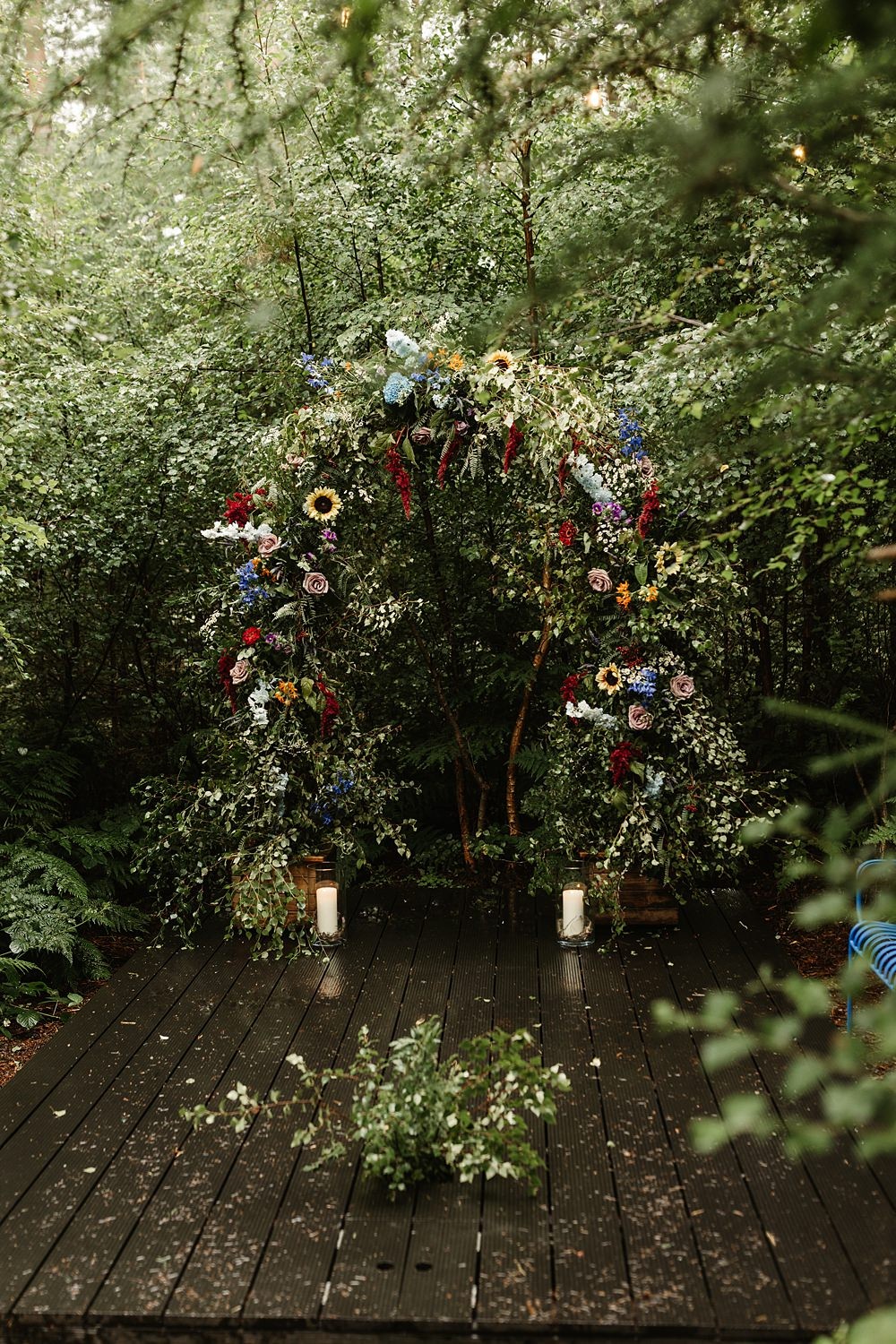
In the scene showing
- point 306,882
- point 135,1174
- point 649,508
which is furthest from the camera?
point 306,882

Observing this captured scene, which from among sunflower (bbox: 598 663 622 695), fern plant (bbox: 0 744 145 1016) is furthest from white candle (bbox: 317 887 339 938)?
sunflower (bbox: 598 663 622 695)

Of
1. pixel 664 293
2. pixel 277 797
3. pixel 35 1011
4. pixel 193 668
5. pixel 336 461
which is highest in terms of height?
pixel 664 293

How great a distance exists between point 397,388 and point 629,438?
851 millimetres

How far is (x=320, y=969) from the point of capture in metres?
3.84

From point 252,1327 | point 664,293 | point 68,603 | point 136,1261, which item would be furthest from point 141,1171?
point 664,293

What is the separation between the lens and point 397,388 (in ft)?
13.2

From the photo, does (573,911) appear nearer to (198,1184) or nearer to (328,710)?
(328,710)

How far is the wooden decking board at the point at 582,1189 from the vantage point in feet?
6.95

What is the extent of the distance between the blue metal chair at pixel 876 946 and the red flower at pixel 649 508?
1.35 m

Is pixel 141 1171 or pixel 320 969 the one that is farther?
pixel 320 969

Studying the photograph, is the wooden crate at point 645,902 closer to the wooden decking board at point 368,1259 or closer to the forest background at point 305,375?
the forest background at point 305,375

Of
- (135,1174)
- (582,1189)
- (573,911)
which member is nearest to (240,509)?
(573,911)

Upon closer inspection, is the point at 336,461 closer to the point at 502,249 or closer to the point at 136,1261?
the point at 502,249

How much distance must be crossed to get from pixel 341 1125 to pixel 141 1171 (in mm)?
478
